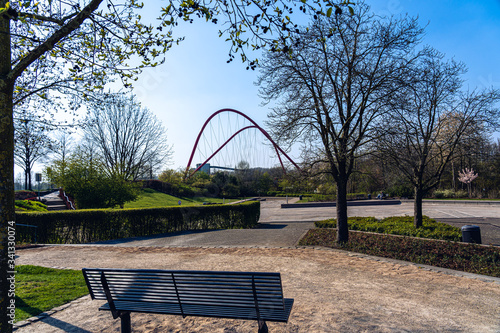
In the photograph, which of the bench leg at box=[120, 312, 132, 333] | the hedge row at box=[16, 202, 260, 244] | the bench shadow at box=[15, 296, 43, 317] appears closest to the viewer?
the bench leg at box=[120, 312, 132, 333]

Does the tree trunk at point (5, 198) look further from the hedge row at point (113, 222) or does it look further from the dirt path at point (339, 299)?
the hedge row at point (113, 222)

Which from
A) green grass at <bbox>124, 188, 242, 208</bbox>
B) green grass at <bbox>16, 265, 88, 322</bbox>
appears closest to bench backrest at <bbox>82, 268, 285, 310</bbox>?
green grass at <bbox>16, 265, 88, 322</bbox>

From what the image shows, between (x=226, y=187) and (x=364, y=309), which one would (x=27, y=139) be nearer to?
(x=364, y=309)

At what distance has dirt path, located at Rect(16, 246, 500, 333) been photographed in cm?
393

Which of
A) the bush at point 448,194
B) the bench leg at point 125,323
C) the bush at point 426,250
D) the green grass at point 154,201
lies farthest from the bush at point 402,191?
the bench leg at point 125,323

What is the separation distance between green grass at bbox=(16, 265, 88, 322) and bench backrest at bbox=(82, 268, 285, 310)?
1436 millimetres

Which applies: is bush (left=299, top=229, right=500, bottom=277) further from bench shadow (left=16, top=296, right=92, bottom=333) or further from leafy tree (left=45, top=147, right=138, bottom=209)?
leafy tree (left=45, top=147, right=138, bottom=209)

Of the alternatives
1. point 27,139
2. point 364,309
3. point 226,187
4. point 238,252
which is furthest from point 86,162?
point 226,187

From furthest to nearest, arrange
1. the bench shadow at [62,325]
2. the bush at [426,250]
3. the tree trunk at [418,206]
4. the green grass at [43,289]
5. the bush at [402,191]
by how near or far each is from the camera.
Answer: the bush at [402,191] → the tree trunk at [418,206] → the bush at [426,250] → the green grass at [43,289] → the bench shadow at [62,325]

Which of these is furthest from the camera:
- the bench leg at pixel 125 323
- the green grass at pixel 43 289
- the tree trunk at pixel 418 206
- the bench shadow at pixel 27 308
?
the tree trunk at pixel 418 206

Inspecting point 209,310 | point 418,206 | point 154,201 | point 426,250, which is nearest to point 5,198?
point 209,310

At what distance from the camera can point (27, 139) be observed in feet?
23.7

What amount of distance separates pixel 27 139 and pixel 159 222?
7.14m

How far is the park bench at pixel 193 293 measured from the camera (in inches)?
130
